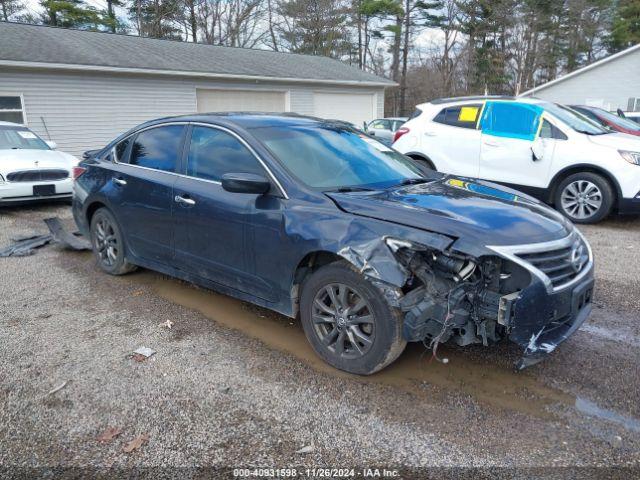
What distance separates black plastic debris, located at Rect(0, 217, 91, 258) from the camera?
613cm

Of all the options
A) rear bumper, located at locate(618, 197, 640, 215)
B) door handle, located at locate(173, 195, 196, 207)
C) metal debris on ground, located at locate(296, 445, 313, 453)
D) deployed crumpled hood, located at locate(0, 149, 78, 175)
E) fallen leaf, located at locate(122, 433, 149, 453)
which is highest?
door handle, located at locate(173, 195, 196, 207)

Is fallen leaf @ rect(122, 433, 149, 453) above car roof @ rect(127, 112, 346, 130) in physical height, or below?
below

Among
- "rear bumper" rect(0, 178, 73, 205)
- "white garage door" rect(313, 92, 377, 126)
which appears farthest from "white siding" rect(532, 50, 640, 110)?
"rear bumper" rect(0, 178, 73, 205)

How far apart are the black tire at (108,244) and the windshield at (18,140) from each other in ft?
17.7

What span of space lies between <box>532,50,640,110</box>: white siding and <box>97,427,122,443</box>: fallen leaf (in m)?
29.8

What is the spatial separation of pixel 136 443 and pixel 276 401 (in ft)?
2.61

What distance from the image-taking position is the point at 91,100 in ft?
50.0

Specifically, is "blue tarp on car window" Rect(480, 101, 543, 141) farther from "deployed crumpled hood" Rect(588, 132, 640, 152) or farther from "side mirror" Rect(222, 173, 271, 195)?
"side mirror" Rect(222, 173, 271, 195)

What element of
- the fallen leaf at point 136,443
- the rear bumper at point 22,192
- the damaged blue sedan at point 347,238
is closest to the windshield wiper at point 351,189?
the damaged blue sedan at point 347,238

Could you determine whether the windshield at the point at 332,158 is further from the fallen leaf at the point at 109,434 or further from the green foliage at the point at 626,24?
the green foliage at the point at 626,24

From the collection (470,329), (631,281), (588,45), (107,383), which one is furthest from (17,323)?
(588,45)

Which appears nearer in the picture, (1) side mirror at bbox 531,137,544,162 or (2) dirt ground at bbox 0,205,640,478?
(2) dirt ground at bbox 0,205,640,478

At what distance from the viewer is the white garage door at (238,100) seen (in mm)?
17891

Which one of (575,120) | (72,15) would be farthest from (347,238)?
(72,15)
